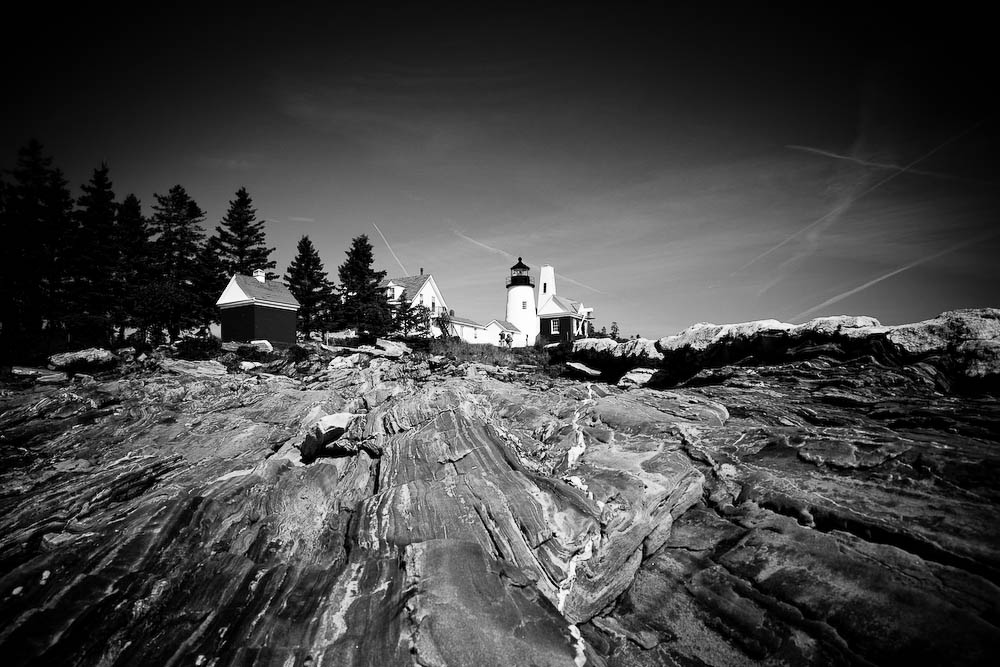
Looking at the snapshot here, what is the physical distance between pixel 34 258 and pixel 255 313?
17.5 metres

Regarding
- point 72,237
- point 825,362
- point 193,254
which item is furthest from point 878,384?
point 193,254

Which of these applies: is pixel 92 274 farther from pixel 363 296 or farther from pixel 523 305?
pixel 523 305

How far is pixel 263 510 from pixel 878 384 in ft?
57.2

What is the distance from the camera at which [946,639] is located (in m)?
4.97

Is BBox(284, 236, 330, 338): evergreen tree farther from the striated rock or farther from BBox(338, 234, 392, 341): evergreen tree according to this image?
the striated rock

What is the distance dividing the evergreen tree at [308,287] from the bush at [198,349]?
1254 cm

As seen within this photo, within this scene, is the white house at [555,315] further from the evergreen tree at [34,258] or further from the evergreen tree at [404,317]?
the evergreen tree at [34,258]

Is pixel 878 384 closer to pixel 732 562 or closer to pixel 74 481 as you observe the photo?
pixel 732 562

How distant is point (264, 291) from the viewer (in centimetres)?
3712

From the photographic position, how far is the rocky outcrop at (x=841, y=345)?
11.4m

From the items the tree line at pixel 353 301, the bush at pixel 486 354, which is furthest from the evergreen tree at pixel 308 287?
the bush at pixel 486 354

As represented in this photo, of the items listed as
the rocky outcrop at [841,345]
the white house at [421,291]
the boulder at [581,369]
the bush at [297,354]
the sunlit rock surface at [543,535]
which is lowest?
the sunlit rock surface at [543,535]

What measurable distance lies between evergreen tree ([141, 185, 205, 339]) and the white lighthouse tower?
3848cm

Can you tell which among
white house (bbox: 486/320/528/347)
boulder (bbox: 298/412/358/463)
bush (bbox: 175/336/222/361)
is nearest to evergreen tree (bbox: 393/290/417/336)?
bush (bbox: 175/336/222/361)
